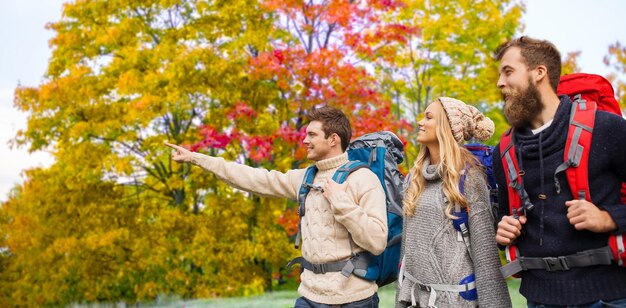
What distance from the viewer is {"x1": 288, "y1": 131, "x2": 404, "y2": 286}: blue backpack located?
4117 mm

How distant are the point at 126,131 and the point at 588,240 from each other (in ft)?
47.0

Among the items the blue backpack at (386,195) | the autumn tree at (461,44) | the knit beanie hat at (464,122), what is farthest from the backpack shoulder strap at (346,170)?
the autumn tree at (461,44)

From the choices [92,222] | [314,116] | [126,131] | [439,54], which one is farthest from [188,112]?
[314,116]

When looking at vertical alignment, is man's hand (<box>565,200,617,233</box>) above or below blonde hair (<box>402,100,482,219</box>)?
below

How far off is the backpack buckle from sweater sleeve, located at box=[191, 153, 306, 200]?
7.83ft

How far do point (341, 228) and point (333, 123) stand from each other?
797 millimetres

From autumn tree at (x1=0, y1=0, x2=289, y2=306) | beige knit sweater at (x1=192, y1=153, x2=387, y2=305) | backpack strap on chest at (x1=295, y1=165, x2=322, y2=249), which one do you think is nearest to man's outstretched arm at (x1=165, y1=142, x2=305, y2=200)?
backpack strap on chest at (x1=295, y1=165, x2=322, y2=249)

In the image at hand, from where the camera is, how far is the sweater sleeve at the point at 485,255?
10.4 feet

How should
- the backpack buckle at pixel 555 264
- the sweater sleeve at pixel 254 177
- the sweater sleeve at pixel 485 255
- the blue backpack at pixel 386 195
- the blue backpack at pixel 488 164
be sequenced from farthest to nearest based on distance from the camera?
the sweater sleeve at pixel 254 177 → the blue backpack at pixel 386 195 → the blue backpack at pixel 488 164 → the sweater sleeve at pixel 485 255 → the backpack buckle at pixel 555 264

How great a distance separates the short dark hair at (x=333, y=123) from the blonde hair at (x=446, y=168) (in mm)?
891

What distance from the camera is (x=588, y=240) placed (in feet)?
8.47

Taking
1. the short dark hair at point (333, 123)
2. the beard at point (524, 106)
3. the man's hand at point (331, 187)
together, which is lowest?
the man's hand at point (331, 187)

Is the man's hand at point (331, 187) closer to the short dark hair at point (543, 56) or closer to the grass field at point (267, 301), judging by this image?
the short dark hair at point (543, 56)

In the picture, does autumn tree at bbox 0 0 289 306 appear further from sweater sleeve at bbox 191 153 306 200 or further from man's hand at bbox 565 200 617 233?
man's hand at bbox 565 200 617 233
